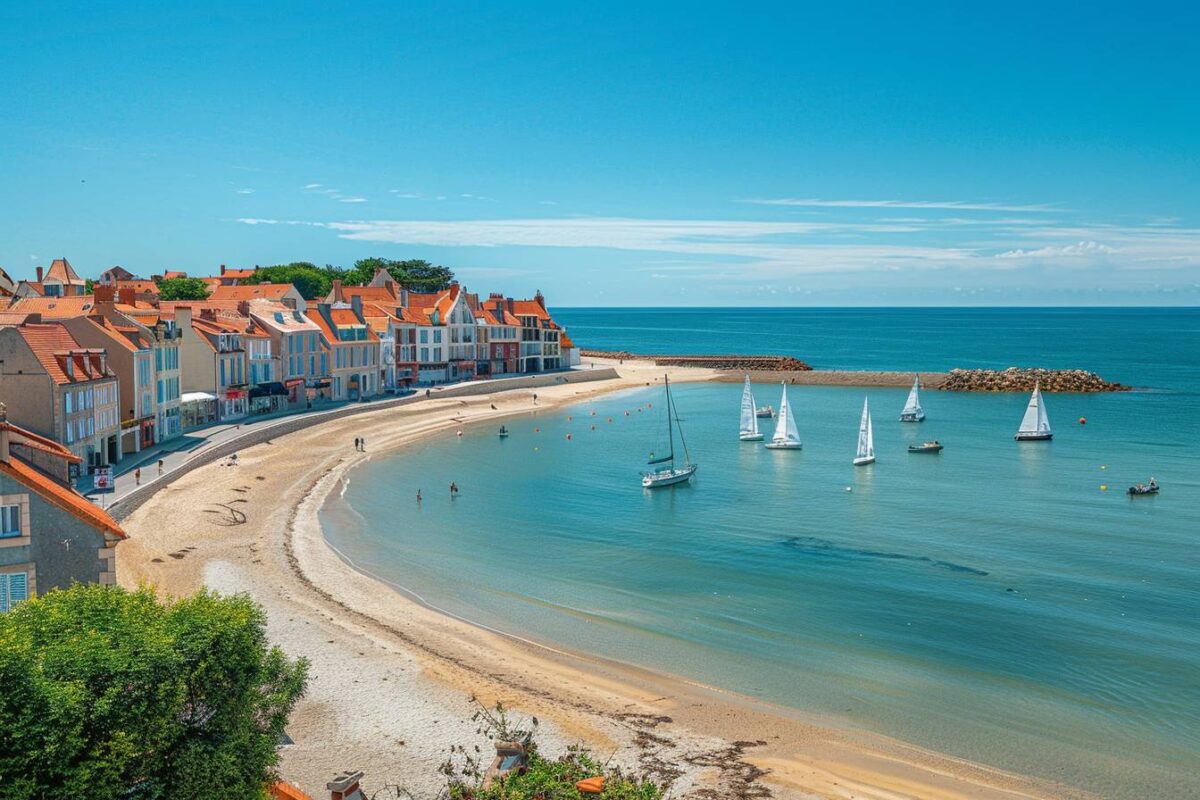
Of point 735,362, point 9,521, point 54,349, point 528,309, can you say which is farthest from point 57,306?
point 735,362

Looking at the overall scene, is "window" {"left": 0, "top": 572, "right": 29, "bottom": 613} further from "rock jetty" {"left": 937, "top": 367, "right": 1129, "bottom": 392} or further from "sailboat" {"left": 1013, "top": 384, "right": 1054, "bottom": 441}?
"rock jetty" {"left": 937, "top": 367, "right": 1129, "bottom": 392}

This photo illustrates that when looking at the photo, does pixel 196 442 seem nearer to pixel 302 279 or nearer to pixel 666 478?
pixel 666 478

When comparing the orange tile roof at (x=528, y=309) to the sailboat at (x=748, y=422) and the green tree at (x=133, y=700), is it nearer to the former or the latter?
the sailboat at (x=748, y=422)

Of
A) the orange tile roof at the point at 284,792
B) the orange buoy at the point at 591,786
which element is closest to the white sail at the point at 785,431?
the orange buoy at the point at 591,786

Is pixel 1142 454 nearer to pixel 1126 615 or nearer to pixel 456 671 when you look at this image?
pixel 1126 615

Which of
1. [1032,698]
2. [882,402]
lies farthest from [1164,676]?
Answer: [882,402]

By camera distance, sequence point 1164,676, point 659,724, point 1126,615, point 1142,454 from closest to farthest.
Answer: point 659,724 → point 1164,676 → point 1126,615 → point 1142,454
